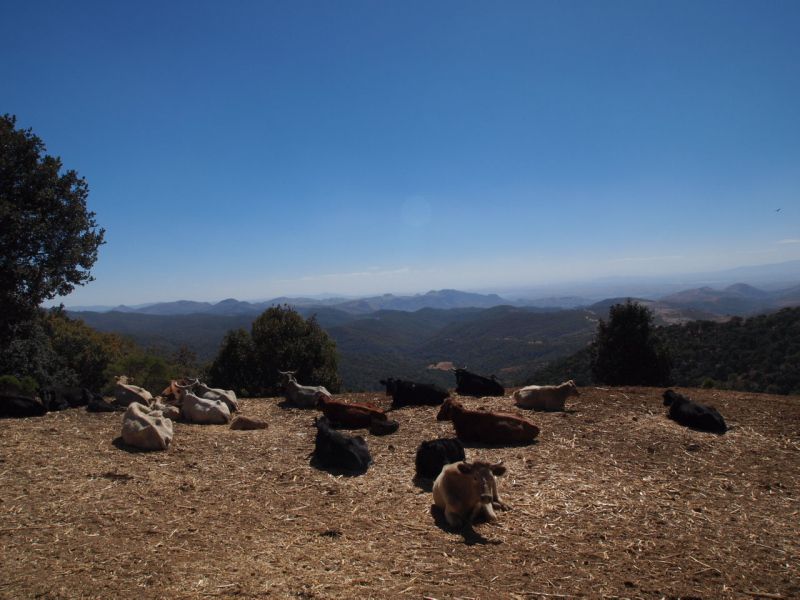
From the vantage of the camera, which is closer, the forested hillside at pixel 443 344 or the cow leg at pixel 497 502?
the cow leg at pixel 497 502

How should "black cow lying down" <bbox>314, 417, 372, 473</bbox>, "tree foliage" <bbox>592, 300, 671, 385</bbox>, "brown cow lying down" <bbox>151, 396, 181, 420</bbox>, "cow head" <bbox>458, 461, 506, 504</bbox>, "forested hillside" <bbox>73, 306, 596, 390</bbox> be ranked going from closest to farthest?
"cow head" <bbox>458, 461, 506, 504</bbox>
"black cow lying down" <bbox>314, 417, 372, 473</bbox>
"brown cow lying down" <bbox>151, 396, 181, 420</bbox>
"tree foliage" <bbox>592, 300, 671, 385</bbox>
"forested hillside" <bbox>73, 306, 596, 390</bbox>

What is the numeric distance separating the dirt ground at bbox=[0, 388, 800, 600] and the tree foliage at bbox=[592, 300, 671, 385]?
980 cm

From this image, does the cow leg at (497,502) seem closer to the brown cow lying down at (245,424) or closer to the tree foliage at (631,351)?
the brown cow lying down at (245,424)

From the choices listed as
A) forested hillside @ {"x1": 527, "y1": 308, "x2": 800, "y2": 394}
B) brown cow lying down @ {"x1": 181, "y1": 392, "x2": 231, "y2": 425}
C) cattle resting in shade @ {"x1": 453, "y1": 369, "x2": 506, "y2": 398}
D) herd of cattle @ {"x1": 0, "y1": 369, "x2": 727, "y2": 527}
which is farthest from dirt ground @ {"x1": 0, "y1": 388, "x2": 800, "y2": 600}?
forested hillside @ {"x1": 527, "y1": 308, "x2": 800, "y2": 394}

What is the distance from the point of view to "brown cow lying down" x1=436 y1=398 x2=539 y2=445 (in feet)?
28.5

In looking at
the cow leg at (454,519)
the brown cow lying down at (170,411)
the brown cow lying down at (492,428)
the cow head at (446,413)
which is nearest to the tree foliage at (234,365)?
the brown cow lying down at (170,411)

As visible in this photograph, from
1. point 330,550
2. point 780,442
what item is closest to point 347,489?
point 330,550

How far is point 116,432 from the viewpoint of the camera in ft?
30.4

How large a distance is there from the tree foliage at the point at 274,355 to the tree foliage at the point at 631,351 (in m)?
12.1

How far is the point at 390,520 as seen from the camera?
5793mm

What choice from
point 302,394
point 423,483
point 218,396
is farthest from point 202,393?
point 423,483

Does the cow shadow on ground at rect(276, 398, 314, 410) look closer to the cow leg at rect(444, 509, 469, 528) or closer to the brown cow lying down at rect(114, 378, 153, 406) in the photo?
the brown cow lying down at rect(114, 378, 153, 406)

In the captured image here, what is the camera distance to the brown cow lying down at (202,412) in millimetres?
10414

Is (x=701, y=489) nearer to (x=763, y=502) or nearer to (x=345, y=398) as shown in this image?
(x=763, y=502)
